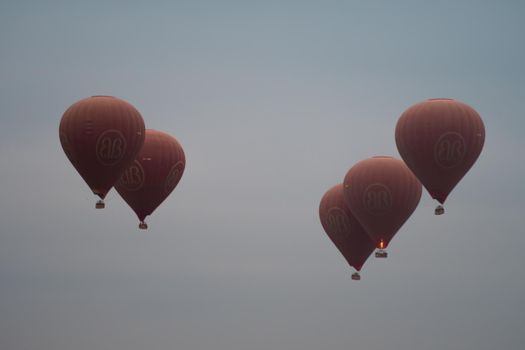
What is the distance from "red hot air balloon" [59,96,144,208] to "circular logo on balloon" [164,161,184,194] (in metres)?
3.87

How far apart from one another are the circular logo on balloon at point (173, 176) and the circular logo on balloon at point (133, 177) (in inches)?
48.1

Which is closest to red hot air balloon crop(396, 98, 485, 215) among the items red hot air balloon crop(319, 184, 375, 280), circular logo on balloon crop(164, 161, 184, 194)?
red hot air balloon crop(319, 184, 375, 280)

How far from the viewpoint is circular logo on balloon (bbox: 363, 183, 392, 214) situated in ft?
179

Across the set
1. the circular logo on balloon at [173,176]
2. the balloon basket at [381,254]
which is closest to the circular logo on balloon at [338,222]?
the balloon basket at [381,254]

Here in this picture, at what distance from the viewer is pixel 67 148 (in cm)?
5403

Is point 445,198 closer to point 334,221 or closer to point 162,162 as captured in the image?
point 334,221

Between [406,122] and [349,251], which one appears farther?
[349,251]

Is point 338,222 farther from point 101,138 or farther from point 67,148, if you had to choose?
point 67,148

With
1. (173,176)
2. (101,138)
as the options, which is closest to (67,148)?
(101,138)

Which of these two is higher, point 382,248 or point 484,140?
point 484,140

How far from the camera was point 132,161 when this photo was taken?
179 ft

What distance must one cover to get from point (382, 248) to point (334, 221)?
2.86 m

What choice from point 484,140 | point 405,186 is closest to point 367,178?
point 405,186

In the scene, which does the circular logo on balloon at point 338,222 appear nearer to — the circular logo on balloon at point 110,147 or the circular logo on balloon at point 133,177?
the circular logo on balloon at point 133,177
